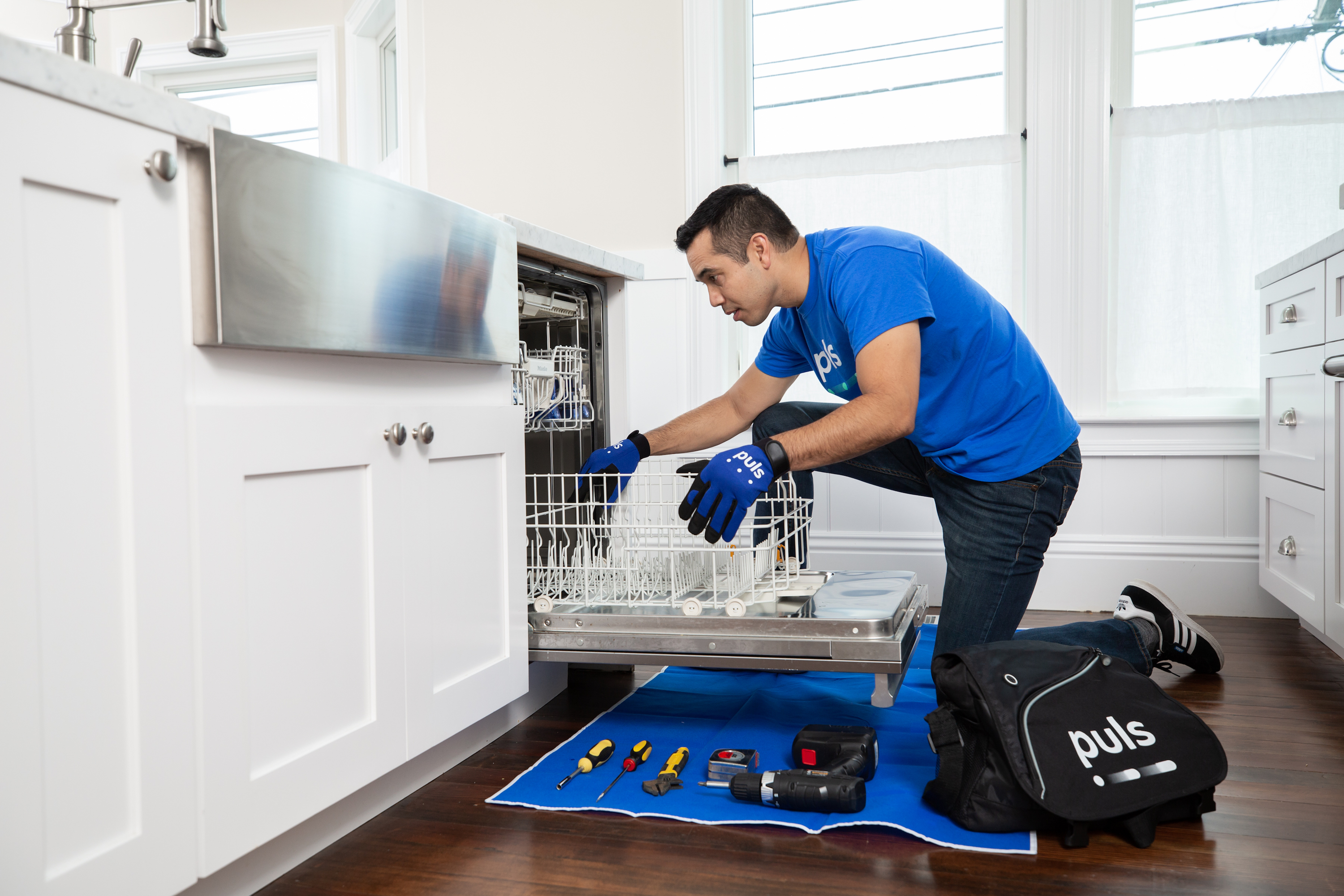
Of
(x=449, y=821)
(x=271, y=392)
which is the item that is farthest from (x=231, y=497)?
(x=449, y=821)

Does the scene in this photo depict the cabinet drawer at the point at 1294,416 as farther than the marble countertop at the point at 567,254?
Yes

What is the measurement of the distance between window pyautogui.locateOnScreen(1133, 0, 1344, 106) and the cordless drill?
2244 millimetres

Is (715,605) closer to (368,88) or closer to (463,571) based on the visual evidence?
(463,571)

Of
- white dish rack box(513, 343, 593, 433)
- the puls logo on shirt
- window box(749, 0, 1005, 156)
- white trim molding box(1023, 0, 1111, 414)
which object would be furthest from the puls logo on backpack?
window box(749, 0, 1005, 156)

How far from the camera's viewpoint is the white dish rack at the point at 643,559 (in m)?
1.67

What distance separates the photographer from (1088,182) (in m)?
2.78

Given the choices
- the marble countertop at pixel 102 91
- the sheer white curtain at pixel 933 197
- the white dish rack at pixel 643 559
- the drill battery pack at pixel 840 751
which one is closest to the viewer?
the marble countertop at pixel 102 91

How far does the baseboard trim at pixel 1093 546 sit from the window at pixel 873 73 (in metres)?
1.24

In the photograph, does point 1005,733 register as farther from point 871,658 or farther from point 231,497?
point 231,497

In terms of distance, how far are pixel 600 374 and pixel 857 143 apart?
4.83 ft

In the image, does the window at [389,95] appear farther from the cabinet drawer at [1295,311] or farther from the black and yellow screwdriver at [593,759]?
the cabinet drawer at [1295,311]

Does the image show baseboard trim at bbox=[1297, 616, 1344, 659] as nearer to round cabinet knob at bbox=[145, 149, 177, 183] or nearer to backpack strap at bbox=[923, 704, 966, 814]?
backpack strap at bbox=[923, 704, 966, 814]

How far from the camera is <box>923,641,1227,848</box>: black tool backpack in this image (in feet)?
4.16

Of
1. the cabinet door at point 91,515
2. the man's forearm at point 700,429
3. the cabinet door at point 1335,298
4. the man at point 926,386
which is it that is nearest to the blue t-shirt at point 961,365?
the man at point 926,386
